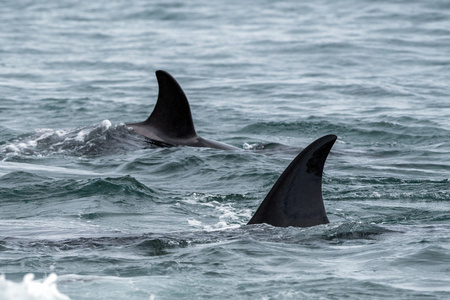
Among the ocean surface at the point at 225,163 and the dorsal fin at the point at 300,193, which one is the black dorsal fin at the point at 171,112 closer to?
the ocean surface at the point at 225,163

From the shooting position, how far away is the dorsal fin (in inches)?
323

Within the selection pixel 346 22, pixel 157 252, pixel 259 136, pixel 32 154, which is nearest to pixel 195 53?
pixel 346 22

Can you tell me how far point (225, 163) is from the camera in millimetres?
13617

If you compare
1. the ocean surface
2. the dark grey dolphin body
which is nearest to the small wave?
the ocean surface

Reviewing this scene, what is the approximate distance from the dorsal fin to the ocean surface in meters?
0.13

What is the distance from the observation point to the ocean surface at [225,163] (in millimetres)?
7336

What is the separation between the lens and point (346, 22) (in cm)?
3522

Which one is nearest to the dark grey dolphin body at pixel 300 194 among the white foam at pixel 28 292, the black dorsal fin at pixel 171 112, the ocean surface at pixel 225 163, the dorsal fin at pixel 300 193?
Answer: the dorsal fin at pixel 300 193

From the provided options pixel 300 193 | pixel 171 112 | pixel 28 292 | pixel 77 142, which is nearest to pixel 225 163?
pixel 171 112

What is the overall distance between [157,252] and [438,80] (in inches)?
653

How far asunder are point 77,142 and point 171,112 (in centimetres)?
158

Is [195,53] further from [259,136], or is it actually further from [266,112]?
[259,136]

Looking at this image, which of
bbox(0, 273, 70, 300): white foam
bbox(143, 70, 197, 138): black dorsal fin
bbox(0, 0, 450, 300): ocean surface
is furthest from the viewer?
bbox(143, 70, 197, 138): black dorsal fin

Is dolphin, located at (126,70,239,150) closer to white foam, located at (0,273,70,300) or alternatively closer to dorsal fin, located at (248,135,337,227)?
dorsal fin, located at (248,135,337,227)
